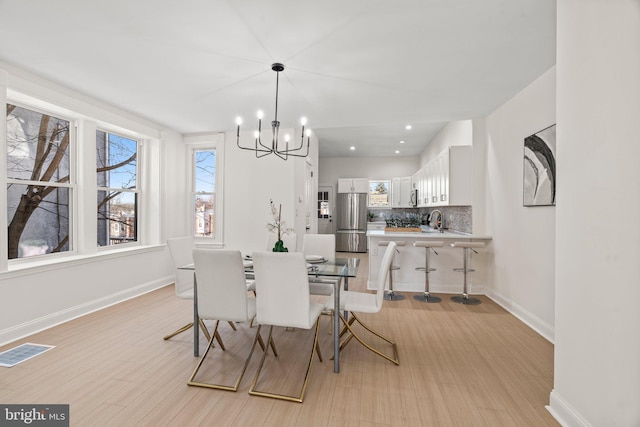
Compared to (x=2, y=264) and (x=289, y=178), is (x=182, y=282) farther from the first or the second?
(x=289, y=178)

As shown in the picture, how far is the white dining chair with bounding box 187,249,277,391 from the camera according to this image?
2205 millimetres


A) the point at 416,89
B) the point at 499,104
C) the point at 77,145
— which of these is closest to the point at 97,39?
the point at 77,145

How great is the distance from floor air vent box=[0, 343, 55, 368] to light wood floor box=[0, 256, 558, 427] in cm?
9

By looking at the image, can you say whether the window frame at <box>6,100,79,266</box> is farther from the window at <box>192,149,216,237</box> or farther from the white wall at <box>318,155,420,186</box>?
the white wall at <box>318,155,420,186</box>

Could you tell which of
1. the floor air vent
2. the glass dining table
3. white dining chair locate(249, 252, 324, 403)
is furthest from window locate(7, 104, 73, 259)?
white dining chair locate(249, 252, 324, 403)

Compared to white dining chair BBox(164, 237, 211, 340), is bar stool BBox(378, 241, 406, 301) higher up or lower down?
lower down

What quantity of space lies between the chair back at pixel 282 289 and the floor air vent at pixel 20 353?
205 cm

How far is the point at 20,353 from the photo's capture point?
2.61 m

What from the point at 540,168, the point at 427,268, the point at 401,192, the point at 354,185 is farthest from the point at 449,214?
the point at 354,185

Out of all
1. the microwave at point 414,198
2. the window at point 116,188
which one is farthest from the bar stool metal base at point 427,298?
the window at point 116,188

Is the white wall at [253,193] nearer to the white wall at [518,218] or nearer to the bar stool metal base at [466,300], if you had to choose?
the bar stool metal base at [466,300]

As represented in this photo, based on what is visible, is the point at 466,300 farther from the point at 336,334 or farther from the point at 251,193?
the point at 251,193

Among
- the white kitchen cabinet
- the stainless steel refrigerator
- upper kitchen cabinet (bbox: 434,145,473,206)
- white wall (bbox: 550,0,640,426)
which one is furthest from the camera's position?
the stainless steel refrigerator

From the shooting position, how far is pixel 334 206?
9461 millimetres
